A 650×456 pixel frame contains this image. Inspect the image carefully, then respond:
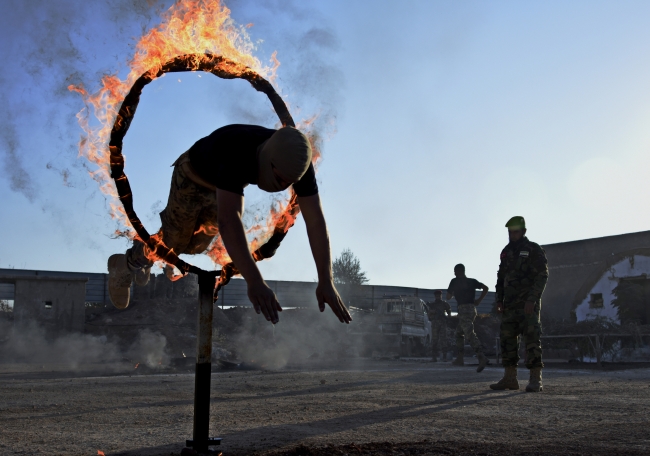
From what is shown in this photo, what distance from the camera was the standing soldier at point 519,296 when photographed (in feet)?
21.8

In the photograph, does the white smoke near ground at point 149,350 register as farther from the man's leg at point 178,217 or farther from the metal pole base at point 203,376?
the metal pole base at point 203,376

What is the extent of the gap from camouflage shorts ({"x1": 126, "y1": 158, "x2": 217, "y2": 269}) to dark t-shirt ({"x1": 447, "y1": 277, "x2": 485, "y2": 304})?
8.20 m

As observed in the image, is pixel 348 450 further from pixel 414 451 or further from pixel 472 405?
pixel 472 405

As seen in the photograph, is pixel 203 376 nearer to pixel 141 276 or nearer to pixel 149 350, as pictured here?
pixel 141 276

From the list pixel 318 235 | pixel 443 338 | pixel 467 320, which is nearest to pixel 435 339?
pixel 443 338

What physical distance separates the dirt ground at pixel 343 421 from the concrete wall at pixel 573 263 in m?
23.1

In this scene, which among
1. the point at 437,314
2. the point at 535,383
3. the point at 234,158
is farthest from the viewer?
the point at 437,314

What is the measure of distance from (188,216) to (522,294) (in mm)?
4573

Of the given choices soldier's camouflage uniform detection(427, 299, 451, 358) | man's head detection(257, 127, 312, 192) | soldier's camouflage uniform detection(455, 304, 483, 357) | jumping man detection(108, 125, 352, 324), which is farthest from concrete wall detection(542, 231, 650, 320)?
man's head detection(257, 127, 312, 192)

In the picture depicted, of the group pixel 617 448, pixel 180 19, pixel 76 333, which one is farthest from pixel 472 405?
pixel 76 333

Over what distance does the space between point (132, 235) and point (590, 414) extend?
382 cm

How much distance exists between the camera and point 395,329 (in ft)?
64.8

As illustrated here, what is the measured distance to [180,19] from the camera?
4.26m

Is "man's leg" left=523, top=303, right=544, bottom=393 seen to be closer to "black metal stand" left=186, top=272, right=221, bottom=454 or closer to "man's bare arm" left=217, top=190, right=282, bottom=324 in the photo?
"black metal stand" left=186, top=272, right=221, bottom=454
